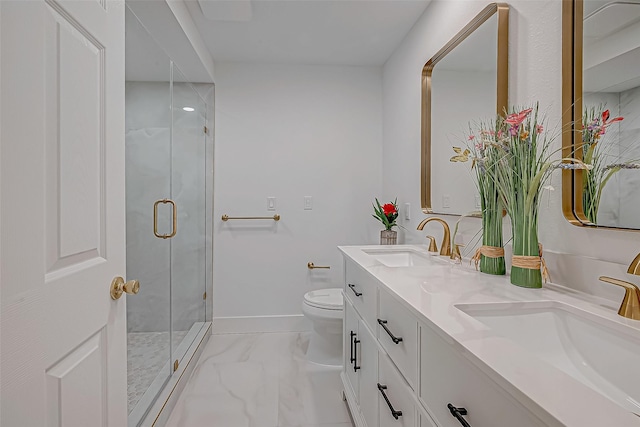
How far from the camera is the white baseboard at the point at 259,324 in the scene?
307 cm

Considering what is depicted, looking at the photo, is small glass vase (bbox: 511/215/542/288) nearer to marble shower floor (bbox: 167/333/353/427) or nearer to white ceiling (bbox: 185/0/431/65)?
marble shower floor (bbox: 167/333/353/427)

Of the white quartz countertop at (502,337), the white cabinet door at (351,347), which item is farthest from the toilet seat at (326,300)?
the white quartz countertop at (502,337)

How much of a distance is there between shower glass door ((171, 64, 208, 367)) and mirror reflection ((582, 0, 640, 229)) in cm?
209

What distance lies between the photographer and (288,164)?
3102mm

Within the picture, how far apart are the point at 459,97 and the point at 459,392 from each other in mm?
1532

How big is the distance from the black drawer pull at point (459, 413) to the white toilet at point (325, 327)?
5.46ft

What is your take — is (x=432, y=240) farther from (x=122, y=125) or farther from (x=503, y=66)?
(x=122, y=125)

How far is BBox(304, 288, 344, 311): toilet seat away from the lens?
2440mm

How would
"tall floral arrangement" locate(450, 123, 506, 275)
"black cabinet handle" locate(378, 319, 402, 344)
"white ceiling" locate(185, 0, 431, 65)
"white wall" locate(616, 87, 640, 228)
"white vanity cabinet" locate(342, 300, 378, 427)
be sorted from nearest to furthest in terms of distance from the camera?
"white wall" locate(616, 87, 640, 228)
"black cabinet handle" locate(378, 319, 402, 344)
"tall floral arrangement" locate(450, 123, 506, 275)
"white vanity cabinet" locate(342, 300, 378, 427)
"white ceiling" locate(185, 0, 431, 65)

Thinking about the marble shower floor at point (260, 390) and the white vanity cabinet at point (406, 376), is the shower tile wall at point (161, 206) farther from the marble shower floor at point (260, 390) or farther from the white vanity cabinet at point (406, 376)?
the white vanity cabinet at point (406, 376)

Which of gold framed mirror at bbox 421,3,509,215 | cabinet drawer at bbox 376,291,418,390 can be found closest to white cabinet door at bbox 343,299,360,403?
cabinet drawer at bbox 376,291,418,390

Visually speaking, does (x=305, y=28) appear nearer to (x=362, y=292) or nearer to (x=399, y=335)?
(x=362, y=292)

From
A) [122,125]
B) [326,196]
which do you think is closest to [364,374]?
[122,125]

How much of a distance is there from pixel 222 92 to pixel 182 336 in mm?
1921
